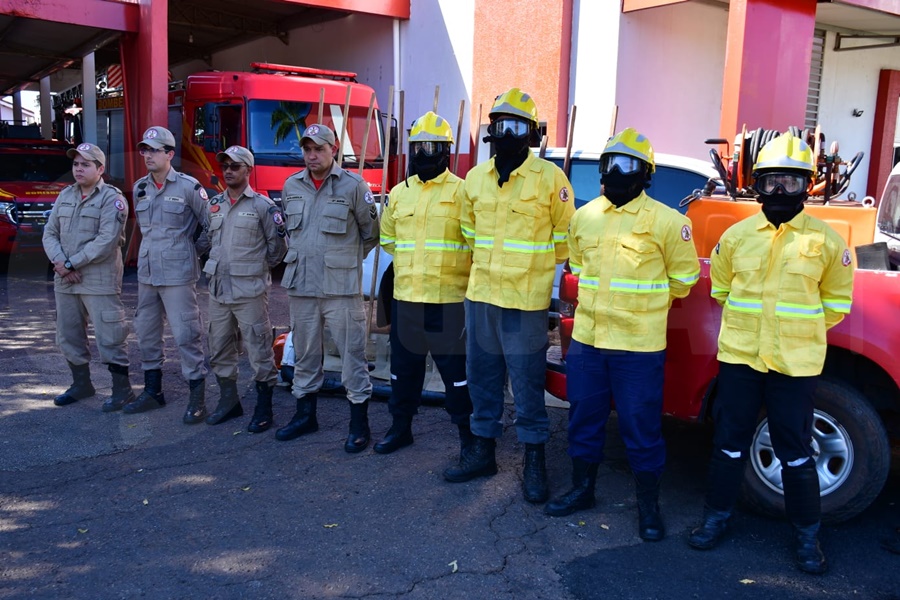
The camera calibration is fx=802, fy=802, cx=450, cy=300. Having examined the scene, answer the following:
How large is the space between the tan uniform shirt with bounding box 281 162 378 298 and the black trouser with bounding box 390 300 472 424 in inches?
18.3

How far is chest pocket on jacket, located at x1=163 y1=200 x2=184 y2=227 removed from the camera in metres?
5.53

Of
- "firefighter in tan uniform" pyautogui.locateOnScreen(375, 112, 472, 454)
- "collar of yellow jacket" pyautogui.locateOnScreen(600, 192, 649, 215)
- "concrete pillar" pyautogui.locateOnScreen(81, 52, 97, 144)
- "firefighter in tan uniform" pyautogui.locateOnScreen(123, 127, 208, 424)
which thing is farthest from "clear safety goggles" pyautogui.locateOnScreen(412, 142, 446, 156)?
"concrete pillar" pyautogui.locateOnScreen(81, 52, 97, 144)

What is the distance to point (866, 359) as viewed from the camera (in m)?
3.88

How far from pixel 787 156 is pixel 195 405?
405 cm

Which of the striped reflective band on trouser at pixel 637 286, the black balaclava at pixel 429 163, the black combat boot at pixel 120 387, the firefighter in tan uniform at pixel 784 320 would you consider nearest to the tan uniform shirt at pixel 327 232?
the black balaclava at pixel 429 163

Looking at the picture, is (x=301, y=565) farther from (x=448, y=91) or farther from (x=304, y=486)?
(x=448, y=91)

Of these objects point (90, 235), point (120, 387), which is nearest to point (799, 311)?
point (120, 387)

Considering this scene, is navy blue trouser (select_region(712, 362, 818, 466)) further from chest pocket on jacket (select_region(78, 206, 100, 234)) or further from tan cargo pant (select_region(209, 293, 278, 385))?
chest pocket on jacket (select_region(78, 206, 100, 234))

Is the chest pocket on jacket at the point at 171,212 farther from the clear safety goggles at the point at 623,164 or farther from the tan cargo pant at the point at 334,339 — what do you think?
the clear safety goggles at the point at 623,164

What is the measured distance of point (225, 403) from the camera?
5520 millimetres

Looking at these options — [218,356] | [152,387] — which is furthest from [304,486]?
[152,387]

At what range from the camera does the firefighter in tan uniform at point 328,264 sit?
4.98 meters

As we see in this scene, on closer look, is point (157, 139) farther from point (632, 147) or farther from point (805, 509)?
point (805, 509)

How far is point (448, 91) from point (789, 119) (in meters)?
6.19
